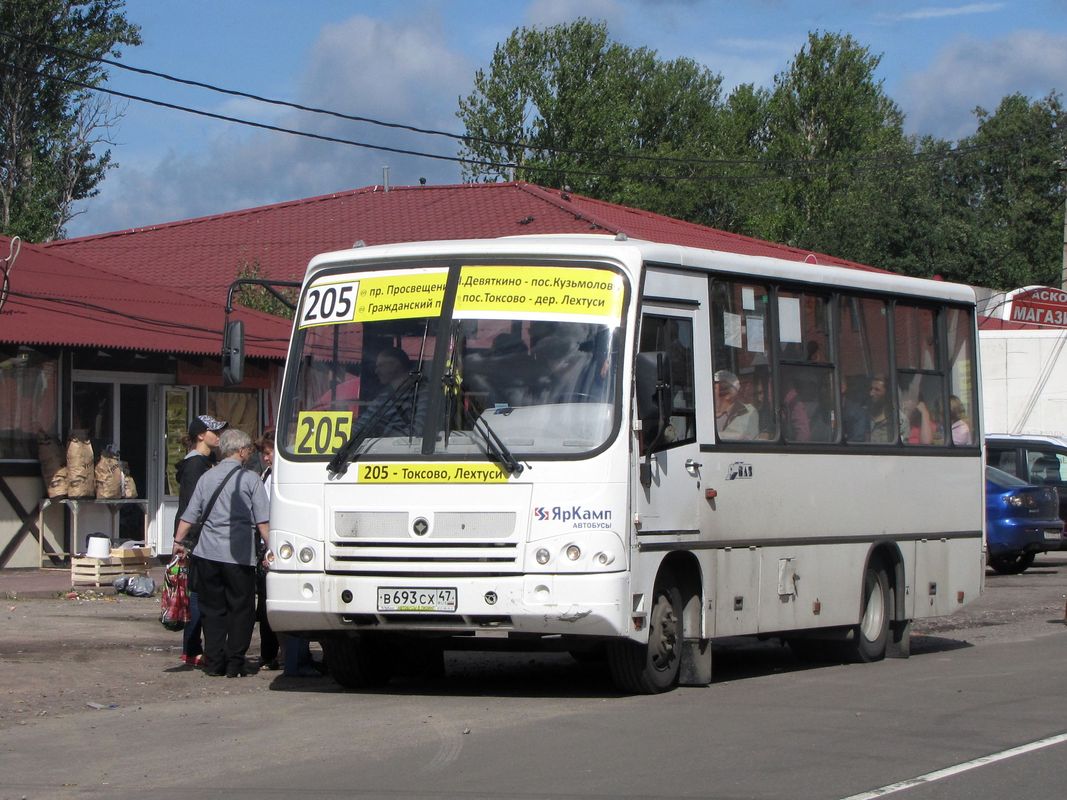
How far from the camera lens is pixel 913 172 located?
61781 mm

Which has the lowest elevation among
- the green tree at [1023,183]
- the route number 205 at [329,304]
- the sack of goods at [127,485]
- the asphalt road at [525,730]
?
the asphalt road at [525,730]

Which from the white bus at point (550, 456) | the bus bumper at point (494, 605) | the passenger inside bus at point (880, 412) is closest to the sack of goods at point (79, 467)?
the white bus at point (550, 456)

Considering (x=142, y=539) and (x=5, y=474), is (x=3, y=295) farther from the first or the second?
(x=142, y=539)

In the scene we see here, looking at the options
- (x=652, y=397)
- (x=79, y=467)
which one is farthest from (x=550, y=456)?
(x=79, y=467)

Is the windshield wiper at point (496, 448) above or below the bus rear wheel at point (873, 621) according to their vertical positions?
above

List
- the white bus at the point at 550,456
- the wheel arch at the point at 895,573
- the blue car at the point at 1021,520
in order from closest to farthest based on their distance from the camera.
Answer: the white bus at the point at 550,456, the wheel arch at the point at 895,573, the blue car at the point at 1021,520

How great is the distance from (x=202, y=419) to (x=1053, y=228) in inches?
2516

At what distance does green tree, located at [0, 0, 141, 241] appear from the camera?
46.6m

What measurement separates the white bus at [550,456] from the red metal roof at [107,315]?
10.5 metres

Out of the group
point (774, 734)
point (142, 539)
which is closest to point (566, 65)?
point (142, 539)

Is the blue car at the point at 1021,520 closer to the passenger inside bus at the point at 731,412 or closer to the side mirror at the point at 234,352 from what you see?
the passenger inside bus at the point at 731,412

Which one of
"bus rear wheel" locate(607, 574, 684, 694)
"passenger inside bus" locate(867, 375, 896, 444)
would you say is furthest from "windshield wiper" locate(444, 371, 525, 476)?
"passenger inside bus" locate(867, 375, 896, 444)

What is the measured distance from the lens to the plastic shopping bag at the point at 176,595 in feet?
40.4

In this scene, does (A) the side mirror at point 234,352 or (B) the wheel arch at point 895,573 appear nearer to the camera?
(A) the side mirror at point 234,352
